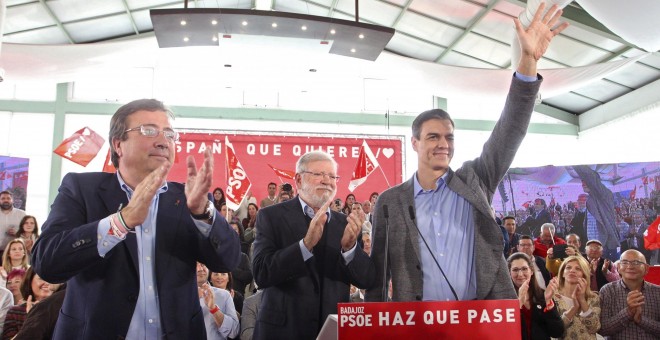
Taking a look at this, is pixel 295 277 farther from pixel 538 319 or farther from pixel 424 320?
pixel 538 319

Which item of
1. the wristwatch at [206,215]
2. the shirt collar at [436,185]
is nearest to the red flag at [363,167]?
the shirt collar at [436,185]

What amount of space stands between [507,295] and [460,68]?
747 centimetres

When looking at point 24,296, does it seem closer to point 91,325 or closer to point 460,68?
point 91,325

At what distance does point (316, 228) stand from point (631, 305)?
11.0 ft

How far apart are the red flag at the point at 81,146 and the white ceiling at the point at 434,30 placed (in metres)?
2.10

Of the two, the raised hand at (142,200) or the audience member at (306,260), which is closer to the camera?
the raised hand at (142,200)

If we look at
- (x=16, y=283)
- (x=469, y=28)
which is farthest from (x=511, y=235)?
(x=16, y=283)

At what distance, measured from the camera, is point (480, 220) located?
6.71 ft

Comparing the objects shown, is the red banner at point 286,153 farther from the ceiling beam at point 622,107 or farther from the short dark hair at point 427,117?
the short dark hair at point 427,117

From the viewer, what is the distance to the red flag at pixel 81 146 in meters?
9.08

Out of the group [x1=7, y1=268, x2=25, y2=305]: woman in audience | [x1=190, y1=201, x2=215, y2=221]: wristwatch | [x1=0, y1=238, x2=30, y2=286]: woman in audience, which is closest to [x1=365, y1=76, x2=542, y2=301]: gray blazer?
[x1=190, y1=201, x2=215, y2=221]: wristwatch

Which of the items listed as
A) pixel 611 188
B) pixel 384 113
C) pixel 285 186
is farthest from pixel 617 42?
pixel 285 186

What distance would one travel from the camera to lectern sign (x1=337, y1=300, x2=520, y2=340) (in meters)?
1.26

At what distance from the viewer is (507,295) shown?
195cm
